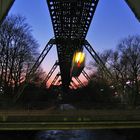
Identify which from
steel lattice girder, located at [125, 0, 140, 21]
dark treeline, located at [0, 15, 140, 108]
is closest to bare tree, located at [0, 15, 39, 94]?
dark treeline, located at [0, 15, 140, 108]

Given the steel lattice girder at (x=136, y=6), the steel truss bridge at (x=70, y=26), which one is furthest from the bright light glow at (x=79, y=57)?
the steel lattice girder at (x=136, y=6)

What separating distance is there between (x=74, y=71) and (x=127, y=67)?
1424 centimetres

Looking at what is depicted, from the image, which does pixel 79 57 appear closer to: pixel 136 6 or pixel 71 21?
pixel 71 21

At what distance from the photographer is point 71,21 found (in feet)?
206

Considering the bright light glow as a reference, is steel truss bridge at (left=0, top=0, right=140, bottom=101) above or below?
above

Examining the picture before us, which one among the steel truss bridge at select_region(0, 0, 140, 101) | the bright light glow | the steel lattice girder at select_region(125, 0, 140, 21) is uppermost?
the steel truss bridge at select_region(0, 0, 140, 101)

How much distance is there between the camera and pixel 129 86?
3888 inches

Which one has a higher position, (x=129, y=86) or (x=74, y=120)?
(x=129, y=86)

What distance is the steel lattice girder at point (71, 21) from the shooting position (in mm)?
54844

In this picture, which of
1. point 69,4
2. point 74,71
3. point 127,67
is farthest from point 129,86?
point 69,4

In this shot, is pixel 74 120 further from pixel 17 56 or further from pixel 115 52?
pixel 115 52

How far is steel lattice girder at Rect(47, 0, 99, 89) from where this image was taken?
54.8m

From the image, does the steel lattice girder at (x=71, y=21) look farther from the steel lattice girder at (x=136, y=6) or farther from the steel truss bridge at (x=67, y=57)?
the steel lattice girder at (x=136, y=6)

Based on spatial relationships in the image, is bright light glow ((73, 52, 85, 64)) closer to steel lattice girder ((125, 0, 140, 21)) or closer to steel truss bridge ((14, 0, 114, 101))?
steel truss bridge ((14, 0, 114, 101))
